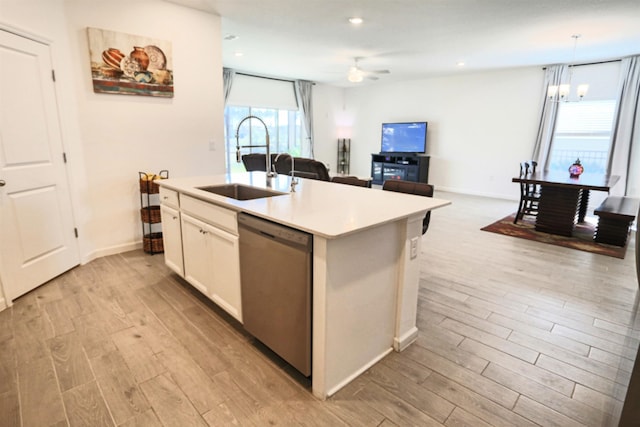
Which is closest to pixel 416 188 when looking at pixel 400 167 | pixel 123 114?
pixel 123 114

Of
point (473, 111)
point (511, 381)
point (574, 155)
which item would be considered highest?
point (473, 111)

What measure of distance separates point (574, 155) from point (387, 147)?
400 centimetres

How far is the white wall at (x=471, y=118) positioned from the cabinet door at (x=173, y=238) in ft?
22.6

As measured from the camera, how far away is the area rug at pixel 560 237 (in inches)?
156

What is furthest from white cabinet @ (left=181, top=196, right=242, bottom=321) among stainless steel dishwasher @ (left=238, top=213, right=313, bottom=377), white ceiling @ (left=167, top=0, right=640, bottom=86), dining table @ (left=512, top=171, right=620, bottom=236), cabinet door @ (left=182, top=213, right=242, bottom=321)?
dining table @ (left=512, top=171, right=620, bottom=236)

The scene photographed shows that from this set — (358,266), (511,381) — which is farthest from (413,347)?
(358,266)

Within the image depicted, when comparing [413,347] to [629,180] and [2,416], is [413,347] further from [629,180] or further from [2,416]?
[629,180]

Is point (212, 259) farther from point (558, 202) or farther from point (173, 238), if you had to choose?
point (558, 202)

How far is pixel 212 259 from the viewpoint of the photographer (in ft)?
7.47

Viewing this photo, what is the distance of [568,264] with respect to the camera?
351 cm

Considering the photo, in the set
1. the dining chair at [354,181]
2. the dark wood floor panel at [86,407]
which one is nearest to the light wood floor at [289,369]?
the dark wood floor panel at [86,407]

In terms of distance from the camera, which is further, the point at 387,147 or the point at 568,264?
the point at 387,147

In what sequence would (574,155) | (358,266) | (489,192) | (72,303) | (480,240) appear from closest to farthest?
(358,266) < (72,303) < (480,240) < (574,155) < (489,192)

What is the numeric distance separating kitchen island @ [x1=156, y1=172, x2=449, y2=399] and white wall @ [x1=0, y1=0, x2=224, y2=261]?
1.66m
